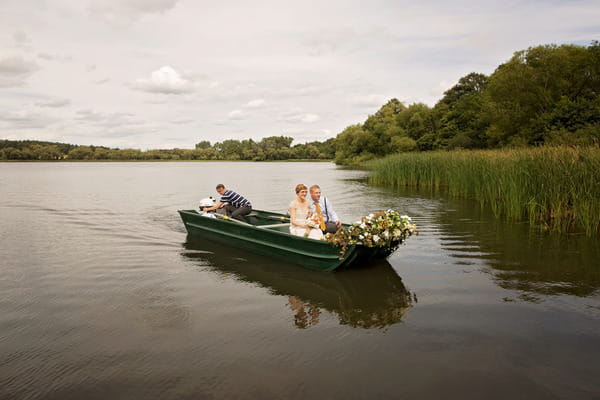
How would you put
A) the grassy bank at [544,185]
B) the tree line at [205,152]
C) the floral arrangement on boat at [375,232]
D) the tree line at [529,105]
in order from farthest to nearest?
1. the tree line at [205,152]
2. the tree line at [529,105]
3. the grassy bank at [544,185]
4. the floral arrangement on boat at [375,232]

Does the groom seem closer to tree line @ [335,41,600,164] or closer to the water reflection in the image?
the water reflection

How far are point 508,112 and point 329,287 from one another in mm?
37233

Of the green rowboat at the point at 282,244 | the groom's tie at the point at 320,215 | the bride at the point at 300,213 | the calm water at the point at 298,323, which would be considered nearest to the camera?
the calm water at the point at 298,323

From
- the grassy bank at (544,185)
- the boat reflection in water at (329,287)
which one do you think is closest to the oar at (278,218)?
the boat reflection in water at (329,287)

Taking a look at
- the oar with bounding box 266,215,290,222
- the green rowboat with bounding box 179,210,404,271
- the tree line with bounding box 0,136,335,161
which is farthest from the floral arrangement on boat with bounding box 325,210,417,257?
the tree line with bounding box 0,136,335,161

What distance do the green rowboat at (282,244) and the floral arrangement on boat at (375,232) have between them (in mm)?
176

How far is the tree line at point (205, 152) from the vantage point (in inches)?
4006

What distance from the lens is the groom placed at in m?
8.21

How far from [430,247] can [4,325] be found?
797cm

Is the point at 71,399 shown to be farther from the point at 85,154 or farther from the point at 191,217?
the point at 85,154

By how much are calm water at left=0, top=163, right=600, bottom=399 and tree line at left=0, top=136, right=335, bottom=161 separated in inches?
4314

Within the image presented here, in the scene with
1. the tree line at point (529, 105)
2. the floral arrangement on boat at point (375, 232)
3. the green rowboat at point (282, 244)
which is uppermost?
the tree line at point (529, 105)

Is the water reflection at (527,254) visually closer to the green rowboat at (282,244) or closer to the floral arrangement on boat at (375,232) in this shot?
the floral arrangement on boat at (375,232)

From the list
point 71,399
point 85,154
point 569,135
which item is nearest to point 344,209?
point 71,399
